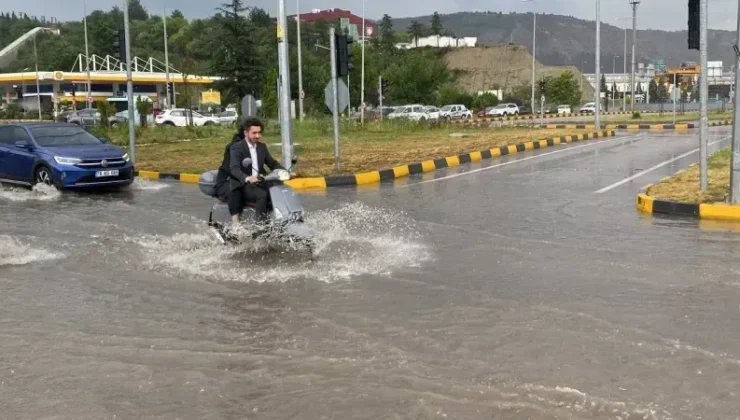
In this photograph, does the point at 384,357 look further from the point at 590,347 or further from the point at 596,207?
the point at 596,207

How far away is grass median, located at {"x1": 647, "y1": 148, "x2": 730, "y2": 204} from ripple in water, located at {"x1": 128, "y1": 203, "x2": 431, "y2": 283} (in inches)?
177

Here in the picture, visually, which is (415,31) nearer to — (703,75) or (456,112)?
(456,112)

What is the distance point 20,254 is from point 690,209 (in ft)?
28.7

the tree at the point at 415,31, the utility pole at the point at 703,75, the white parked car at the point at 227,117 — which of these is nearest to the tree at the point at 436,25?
the tree at the point at 415,31

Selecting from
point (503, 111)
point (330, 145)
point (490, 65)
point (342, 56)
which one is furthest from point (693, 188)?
point (490, 65)

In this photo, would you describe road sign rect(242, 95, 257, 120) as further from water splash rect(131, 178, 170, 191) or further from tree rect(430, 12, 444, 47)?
tree rect(430, 12, 444, 47)

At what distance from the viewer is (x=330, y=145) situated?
26734 millimetres

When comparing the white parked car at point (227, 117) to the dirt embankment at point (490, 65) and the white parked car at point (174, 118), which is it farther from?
the dirt embankment at point (490, 65)

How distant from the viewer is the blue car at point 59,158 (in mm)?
14820

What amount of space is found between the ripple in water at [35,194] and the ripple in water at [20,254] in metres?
5.26

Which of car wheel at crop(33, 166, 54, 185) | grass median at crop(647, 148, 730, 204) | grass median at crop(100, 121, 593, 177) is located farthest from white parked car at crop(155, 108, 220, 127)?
grass median at crop(647, 148, 730, 204)

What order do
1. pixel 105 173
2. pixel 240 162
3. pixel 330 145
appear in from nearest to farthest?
pixel 240 162 < pixel 105 173 < pixel 330 145

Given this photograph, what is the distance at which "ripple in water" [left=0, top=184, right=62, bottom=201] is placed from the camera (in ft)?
47.1

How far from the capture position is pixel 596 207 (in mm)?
11969
